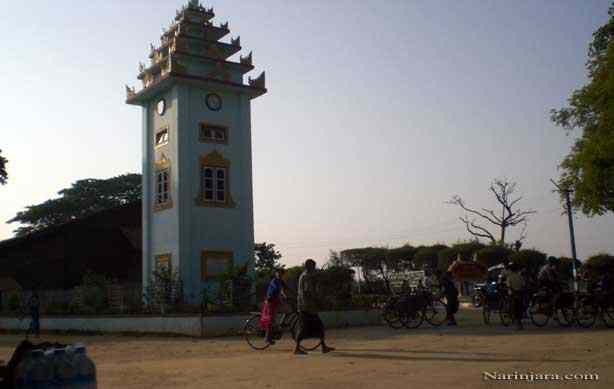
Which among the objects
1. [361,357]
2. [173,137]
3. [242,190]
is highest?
[173,137]

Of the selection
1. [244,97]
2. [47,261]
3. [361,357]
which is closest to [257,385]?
[361,357]

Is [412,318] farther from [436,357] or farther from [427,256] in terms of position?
[427,256]

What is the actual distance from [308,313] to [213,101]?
1601cm

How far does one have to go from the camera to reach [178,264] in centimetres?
2453

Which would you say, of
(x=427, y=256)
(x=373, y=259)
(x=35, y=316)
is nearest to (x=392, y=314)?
(x=35, y=316)

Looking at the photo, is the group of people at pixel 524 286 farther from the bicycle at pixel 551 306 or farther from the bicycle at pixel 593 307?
the bicycle at pixel 593 307

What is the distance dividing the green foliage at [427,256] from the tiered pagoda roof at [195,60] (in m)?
25.9

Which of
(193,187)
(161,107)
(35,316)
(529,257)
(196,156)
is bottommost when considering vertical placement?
(35,316)

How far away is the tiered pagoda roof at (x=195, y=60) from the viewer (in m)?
26.0

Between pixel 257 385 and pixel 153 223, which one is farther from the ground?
pixel 153 223

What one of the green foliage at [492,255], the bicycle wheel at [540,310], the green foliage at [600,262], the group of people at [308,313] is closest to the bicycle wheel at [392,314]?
the bicycle wheel at [540,310]

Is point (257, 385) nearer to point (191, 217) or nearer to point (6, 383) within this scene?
point (6, 383)

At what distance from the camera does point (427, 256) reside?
4953 centimetres

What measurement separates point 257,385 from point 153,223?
19171 millimetres
